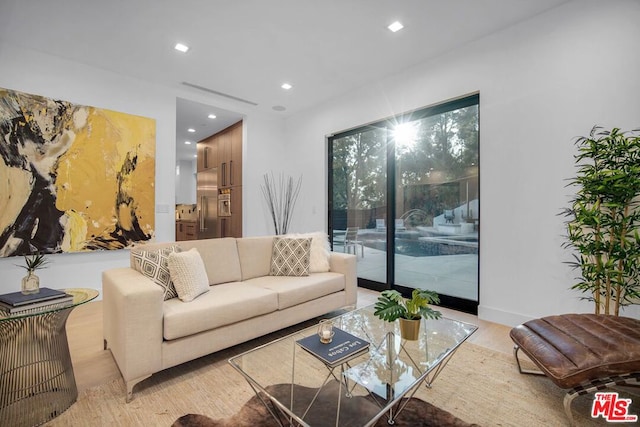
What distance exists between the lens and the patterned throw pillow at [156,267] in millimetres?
2184

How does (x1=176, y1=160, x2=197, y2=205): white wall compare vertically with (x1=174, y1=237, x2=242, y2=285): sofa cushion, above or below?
above

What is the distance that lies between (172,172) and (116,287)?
109 inches

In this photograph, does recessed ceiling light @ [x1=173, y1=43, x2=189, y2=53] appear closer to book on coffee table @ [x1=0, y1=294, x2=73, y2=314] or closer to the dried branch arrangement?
the dried branch arrangement

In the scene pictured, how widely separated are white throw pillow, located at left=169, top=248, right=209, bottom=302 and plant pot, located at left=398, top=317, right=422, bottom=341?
4.89 ft

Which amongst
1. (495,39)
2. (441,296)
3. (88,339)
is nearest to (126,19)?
(88,339)

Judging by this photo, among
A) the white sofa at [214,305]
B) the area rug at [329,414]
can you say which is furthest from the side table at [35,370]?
the area rug at [329,414]

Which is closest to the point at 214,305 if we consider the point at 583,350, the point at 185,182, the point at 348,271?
the point at 348,271

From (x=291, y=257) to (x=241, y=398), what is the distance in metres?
1.42

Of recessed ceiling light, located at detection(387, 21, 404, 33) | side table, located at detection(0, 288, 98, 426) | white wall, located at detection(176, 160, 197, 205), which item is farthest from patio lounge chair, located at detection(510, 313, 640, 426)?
white wall, located at detection(176, 160, 197, 205)

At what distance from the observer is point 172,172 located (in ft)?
14.1

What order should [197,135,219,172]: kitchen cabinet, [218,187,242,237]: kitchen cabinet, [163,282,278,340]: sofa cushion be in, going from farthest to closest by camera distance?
[197,135,219,172]: kitchen cabinet < [218,187,242,237]: kitchen cabinet < [163,282,278,340]: sofa cushion

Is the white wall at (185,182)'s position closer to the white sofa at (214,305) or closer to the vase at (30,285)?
the white sofa at (214,305)

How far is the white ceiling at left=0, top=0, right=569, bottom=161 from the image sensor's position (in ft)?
8.66

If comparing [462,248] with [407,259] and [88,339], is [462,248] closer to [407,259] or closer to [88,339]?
[407,259]
